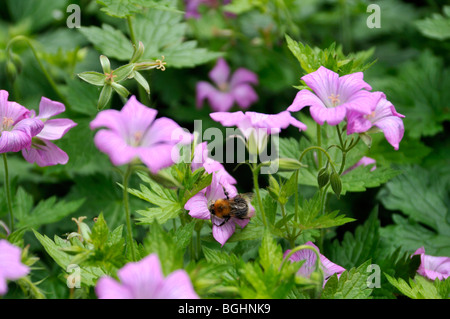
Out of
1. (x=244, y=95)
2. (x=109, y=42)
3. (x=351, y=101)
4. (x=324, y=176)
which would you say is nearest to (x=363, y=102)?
(x=351, y=101)

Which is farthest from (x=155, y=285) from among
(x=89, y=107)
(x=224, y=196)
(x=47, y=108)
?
(x=89, y=107)

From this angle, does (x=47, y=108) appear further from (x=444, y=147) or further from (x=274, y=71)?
(x=444, y=147)

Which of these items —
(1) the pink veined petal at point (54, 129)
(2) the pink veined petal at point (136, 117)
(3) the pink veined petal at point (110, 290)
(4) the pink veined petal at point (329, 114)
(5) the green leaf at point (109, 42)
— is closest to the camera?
(3) the pink veined petal at point (110, 290)

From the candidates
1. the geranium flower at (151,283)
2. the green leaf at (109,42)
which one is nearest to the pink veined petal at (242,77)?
the green leaf at (109,42)

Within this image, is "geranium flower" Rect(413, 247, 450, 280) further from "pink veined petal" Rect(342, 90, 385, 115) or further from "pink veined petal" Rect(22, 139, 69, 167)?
"pink veined petal" Rect(22, 139, 69, 167)

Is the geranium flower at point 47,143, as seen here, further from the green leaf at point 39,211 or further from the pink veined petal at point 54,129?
the green leaf at point 39,211

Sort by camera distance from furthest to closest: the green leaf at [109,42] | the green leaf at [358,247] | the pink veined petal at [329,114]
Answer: the green leaf at [109,42] < the green leaf at [358,247] < the pink veined petal at [329,114]
